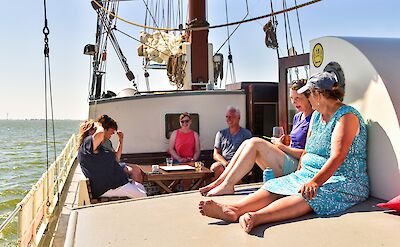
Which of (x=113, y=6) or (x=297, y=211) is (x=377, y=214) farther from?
(x=113, y=6)

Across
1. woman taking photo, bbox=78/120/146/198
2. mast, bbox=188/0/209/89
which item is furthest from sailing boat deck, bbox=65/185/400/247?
mast, bbox=188/0/209/89

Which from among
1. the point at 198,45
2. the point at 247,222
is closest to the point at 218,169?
the point at 247,222

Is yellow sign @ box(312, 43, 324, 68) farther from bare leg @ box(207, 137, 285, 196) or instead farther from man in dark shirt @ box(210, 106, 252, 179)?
man in dark shirt @ box(210, 106, 252, 179)

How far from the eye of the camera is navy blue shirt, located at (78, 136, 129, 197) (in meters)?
4.93

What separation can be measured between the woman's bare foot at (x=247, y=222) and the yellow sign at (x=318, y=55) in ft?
6.48

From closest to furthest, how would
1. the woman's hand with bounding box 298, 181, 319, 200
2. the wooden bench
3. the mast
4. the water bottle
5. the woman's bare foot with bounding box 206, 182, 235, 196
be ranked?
the woman's hand with bounding box 298, 181, 319, 200 → the woman's bare foot with bounding box 206, 182, 235, 196 → the water bottle → the wooden bench → the mast

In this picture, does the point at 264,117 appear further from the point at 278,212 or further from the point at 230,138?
the point at 278,212

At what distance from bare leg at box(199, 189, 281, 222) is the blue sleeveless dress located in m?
0.10

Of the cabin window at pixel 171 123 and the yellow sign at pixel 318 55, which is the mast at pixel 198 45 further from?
the yellow sign at pixel 318 55

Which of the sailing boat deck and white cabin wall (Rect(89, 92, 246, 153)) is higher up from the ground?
white cabin wall (Rect(89, 92, 246, 153))

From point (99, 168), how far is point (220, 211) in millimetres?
2264

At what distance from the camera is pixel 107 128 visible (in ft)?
17.2

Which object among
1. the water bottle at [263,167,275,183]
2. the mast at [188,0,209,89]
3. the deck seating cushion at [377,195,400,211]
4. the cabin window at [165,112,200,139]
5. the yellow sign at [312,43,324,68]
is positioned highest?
the mast at [188,0,209,89]

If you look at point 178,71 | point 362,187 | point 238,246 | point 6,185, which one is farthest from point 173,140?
point 6,185
